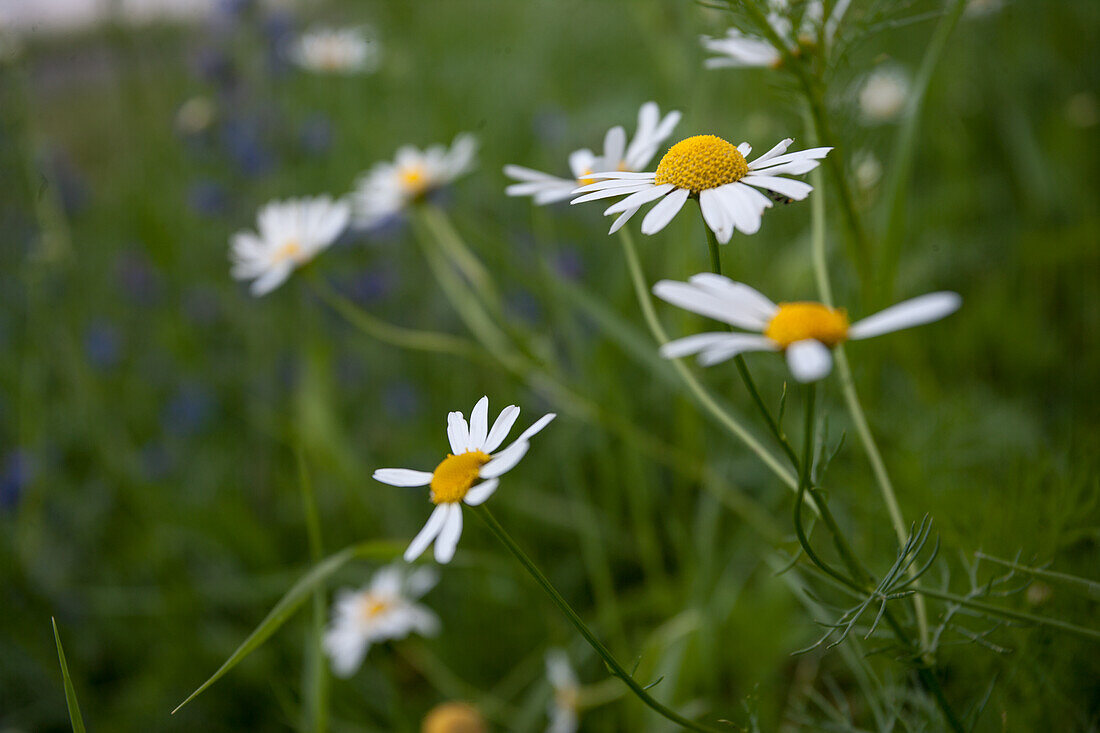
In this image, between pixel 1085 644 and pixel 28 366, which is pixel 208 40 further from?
pixel 1085 644

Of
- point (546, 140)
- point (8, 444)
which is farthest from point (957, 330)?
point (8, 444)

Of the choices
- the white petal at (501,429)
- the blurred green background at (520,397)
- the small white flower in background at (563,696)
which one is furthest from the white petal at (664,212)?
the small white flower in background at (563,696)

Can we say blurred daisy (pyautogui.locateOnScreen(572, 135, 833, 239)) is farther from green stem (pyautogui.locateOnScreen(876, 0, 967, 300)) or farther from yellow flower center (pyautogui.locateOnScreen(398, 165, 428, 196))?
yellow flower center (pyautogui.locateOnScreen(398, 165, 428, 196))

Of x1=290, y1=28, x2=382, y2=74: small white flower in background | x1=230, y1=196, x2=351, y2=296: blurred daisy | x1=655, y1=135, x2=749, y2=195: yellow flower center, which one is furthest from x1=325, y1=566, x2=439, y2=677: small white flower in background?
x1=290, y1=28, x2=382, y2=74: small white flower in background

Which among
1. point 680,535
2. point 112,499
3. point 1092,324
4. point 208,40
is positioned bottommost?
point 112,499

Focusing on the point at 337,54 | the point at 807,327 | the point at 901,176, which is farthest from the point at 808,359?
the point at 337,54

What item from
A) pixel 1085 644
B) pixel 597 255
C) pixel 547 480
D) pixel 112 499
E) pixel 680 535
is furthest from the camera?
pixel 597 255

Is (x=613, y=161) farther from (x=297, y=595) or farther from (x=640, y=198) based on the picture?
(x=297, y=595)
